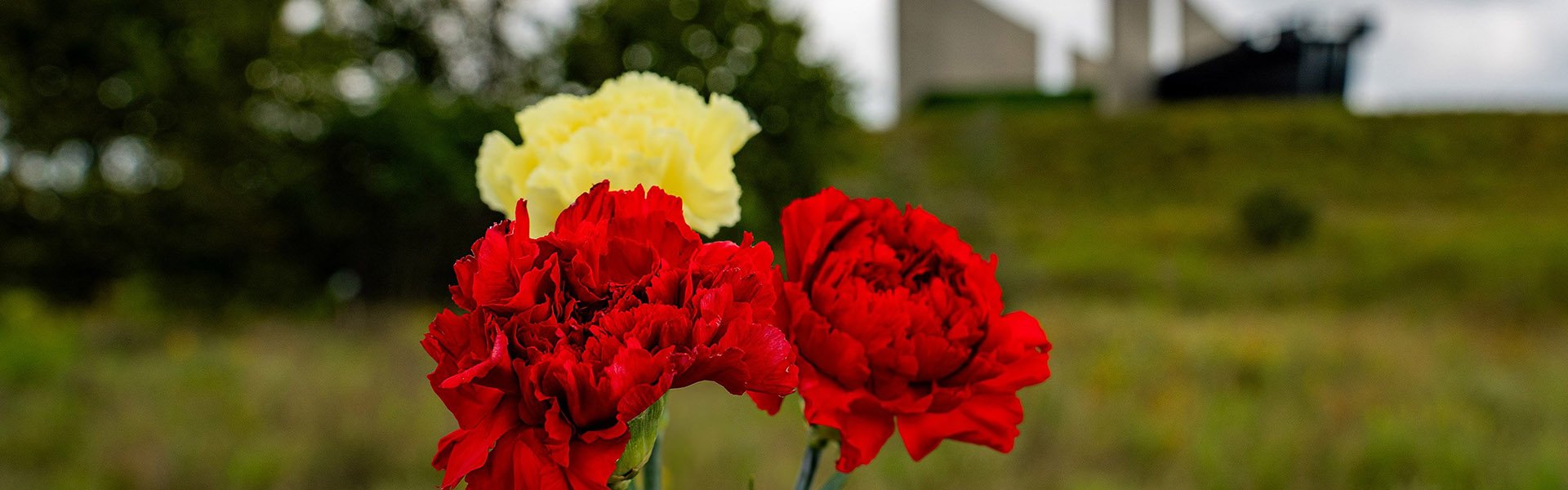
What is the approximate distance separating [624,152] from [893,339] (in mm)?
291

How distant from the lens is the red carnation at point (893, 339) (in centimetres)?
65

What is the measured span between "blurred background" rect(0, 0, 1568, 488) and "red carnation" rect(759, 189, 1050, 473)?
2281 millimetres

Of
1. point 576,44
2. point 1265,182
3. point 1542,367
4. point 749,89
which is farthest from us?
point 1265,182

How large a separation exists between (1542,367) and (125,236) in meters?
12.3

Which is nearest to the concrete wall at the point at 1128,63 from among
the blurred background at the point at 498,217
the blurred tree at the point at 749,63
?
the blurred background at the point at 498,217

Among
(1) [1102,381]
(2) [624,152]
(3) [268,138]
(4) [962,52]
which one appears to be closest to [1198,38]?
(4) [962,52]

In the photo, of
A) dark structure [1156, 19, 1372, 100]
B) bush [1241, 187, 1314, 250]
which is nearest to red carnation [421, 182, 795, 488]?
bush [1241, 187, 1314, 250]

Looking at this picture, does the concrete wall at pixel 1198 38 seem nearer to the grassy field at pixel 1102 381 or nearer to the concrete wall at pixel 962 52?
the concrete wall at pixel 962 52

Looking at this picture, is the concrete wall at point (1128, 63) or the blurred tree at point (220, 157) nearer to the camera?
the blurred tree at point (220, 157)

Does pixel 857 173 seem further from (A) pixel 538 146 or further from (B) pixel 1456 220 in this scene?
(B) pixel 1456 220

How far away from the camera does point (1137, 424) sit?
4.18 meters

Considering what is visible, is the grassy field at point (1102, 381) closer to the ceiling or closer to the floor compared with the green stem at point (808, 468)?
closer to the floor

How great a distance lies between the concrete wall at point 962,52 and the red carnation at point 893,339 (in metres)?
19.5

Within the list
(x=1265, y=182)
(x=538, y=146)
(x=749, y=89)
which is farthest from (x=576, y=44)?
(x=1265, y=182)
